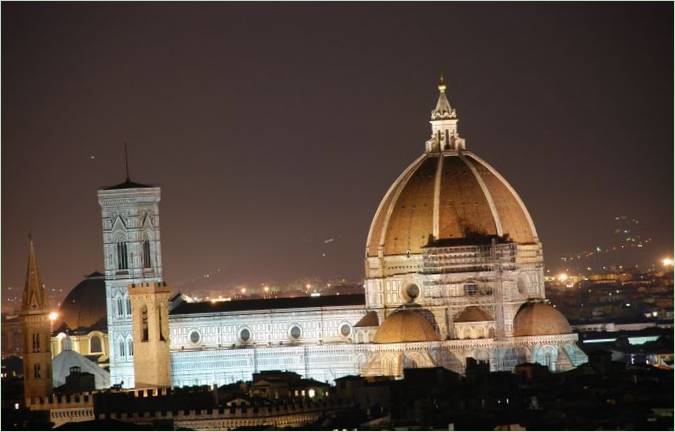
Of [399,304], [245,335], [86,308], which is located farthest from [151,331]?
[86,308]

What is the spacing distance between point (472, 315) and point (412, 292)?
4431mm

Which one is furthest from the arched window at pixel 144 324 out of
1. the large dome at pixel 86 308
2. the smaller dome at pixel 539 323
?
the large dome at pixel 86 308

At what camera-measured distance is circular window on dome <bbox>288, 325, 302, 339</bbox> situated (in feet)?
543

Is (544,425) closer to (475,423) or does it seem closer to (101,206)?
(475,423)

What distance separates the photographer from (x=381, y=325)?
157625mm

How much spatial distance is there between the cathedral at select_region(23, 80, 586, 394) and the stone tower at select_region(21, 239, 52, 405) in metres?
9.63

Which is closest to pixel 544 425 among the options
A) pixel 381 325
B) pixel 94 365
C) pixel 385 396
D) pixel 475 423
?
pixel 475 423

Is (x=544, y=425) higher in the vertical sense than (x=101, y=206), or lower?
lower

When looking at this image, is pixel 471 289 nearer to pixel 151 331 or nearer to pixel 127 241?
pixel 151 331

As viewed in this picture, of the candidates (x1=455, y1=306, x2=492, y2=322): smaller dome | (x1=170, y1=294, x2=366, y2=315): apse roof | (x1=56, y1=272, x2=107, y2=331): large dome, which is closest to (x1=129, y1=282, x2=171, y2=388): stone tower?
(x1=170, y1=294, x2=366, y2=315): apse roof

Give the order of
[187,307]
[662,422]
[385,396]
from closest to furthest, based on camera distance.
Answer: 1. [662,422]
2. [385,396]
3. [187,307]

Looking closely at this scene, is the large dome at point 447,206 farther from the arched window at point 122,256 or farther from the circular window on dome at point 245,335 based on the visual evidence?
the arched window at point 122,256

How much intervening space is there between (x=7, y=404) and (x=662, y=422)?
123ft

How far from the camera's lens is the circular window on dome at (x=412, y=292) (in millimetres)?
161750
